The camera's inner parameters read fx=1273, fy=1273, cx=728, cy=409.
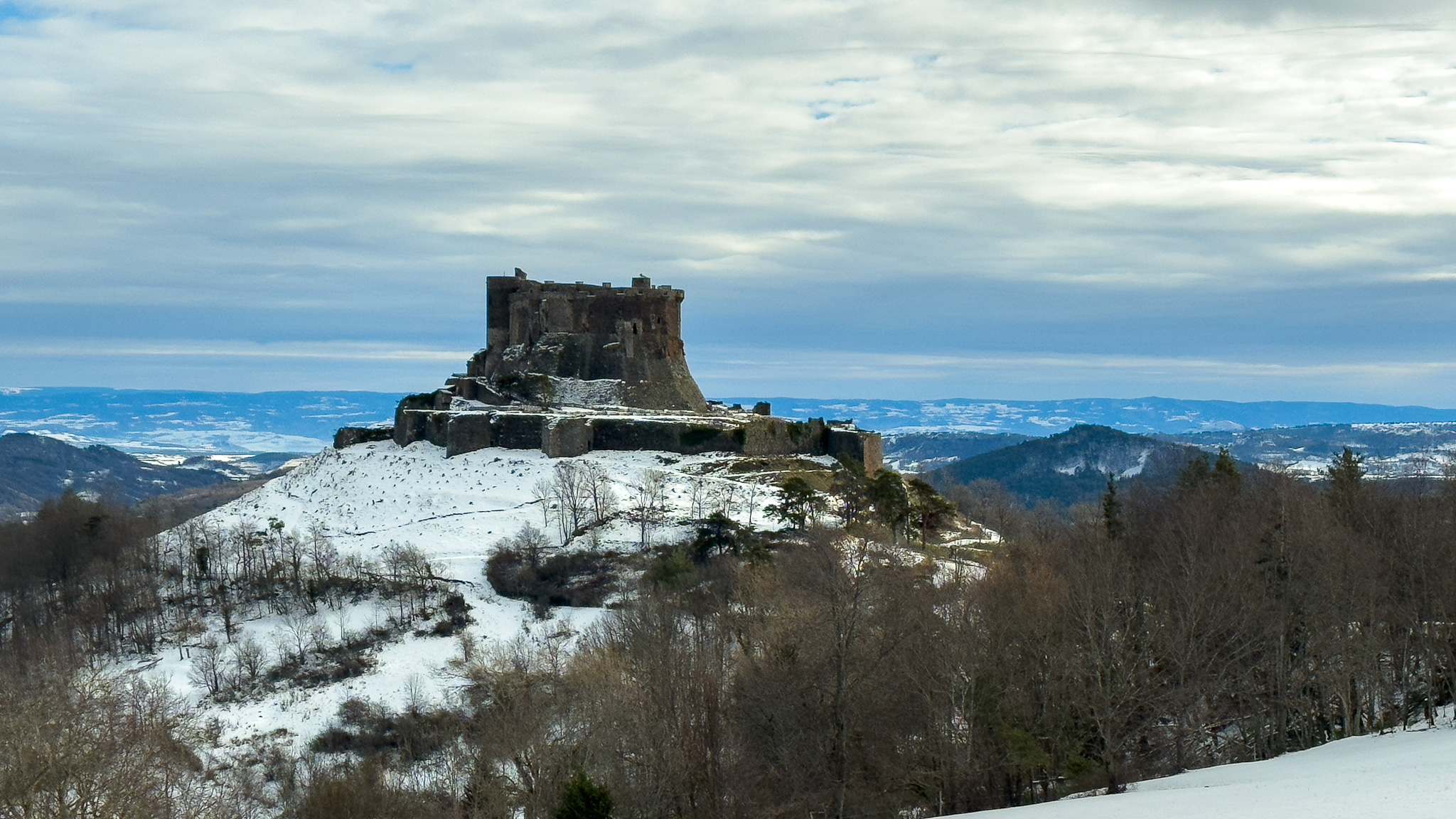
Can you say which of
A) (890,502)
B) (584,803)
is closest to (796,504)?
(890,502)

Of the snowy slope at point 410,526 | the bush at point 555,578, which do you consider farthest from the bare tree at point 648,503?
the bush at point 555,578

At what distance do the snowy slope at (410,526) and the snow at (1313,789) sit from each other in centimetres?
2906

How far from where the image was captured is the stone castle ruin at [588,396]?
240 feet

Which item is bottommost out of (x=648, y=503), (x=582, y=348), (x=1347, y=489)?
(x=648, y=503)

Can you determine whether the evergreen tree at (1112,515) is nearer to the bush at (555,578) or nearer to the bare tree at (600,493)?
the bush at (555,578)

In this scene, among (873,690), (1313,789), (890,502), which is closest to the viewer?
(1313,789)

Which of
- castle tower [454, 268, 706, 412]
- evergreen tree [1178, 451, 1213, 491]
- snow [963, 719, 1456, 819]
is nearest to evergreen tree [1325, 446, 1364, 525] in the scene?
evergreen tree [1178, 451, 1213, 491]

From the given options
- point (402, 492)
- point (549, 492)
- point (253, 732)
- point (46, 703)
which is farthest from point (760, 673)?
point (402, 492)

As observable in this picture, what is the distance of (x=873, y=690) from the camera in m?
37.3

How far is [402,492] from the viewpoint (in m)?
71.0

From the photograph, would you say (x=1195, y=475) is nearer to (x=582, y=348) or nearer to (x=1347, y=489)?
(x=1347, y=489)

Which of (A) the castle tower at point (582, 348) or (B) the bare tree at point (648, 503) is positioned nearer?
(B) the bare tree at point (648, 503)

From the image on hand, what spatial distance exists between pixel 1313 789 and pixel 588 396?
2239 inches

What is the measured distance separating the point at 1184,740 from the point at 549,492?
124ft
